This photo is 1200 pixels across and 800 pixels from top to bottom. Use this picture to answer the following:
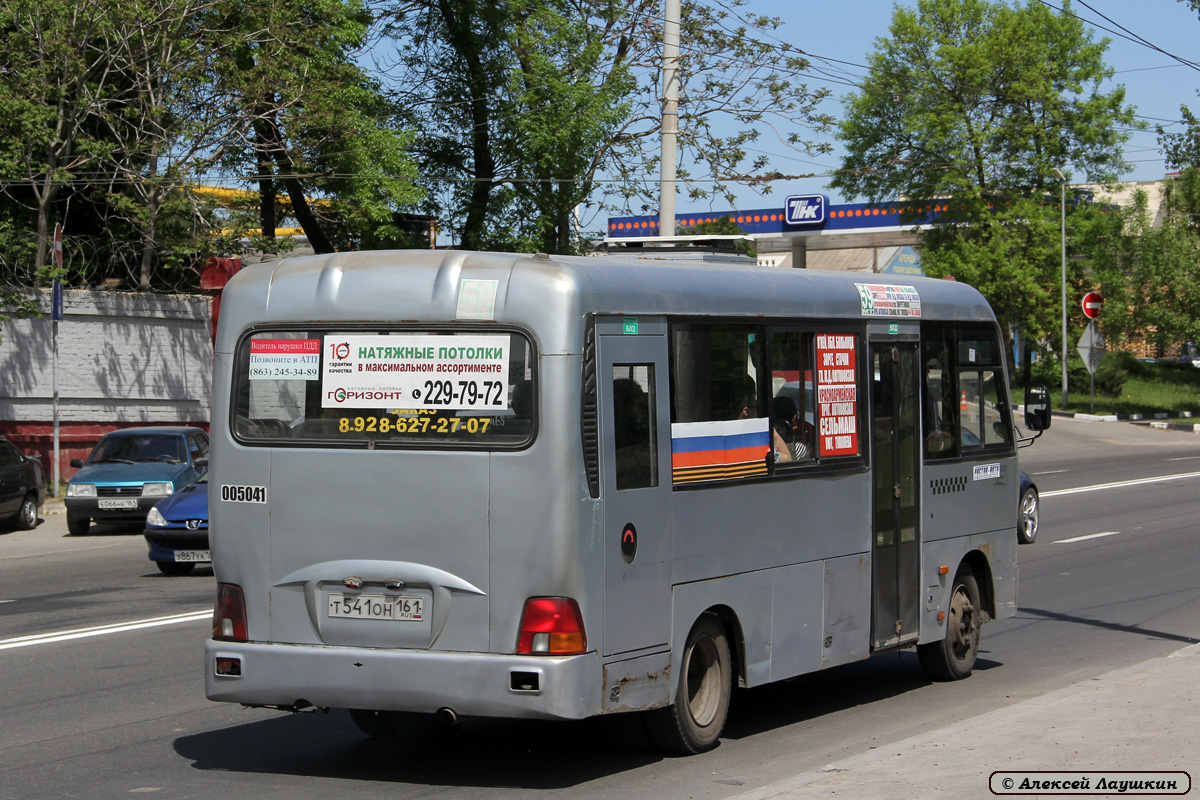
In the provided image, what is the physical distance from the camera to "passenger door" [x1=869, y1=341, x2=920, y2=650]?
8.69 metres

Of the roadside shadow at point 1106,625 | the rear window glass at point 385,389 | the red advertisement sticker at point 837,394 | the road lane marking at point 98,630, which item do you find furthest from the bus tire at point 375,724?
the roadside shadow at point 1106,625

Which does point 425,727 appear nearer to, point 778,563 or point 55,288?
point 778,563

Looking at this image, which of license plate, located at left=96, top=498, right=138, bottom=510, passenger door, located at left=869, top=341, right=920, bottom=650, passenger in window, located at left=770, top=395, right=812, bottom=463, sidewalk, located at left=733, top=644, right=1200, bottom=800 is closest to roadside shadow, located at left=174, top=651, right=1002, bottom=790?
passenger door, located at left=869, top=341, right=920, bottom=650

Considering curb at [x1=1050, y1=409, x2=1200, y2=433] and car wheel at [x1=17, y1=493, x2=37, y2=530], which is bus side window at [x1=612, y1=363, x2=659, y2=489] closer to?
car wheel at [x1=17, y1=493, x2=37, y2=530]

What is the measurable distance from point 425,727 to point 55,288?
16586 millimetres

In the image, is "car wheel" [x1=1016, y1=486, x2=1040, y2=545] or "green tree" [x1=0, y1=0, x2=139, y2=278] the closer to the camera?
"car wheel" [x1=1016, y1=486, x2=1040, y2=545]

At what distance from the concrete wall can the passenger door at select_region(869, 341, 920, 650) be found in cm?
1951

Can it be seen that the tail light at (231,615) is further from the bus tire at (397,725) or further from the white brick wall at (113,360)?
the white brick wall at (113,360)

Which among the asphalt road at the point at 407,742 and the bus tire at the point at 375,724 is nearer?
the asphalt road at the point at 407,742

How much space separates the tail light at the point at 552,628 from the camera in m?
6.29

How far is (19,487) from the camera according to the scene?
20.4m

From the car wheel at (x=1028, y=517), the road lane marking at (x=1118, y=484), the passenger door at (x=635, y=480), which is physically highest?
the passenger door at (x=635, y=480)

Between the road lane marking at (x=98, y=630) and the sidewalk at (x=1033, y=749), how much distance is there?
22.6ft

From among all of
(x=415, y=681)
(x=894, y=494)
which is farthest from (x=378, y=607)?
(x=894, y=494)
